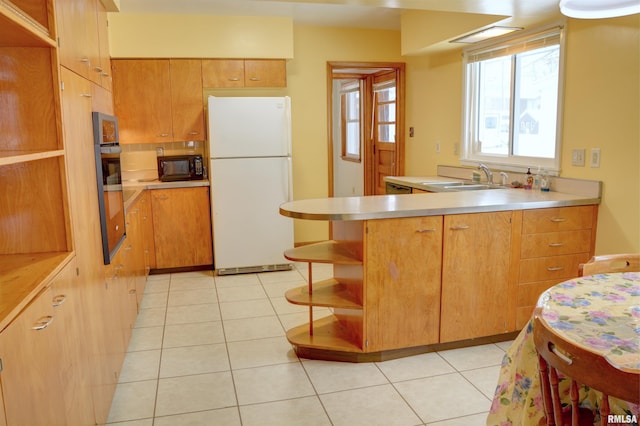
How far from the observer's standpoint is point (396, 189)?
182 inches

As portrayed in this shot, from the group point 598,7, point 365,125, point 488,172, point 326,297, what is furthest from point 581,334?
point 365,125

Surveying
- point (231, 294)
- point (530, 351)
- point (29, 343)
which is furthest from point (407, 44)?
point (29, 343)

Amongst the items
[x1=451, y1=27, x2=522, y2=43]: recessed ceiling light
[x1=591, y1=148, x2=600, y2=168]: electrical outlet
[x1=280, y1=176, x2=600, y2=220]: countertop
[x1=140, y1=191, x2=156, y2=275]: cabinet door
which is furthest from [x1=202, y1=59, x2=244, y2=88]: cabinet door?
[x1=591, y1=148, x2=600, y2=168]: electrical outlet

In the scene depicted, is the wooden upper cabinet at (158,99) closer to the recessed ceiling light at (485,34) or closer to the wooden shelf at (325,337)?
the recessed ceiling light at (485,34)

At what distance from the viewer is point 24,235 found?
1855 mm

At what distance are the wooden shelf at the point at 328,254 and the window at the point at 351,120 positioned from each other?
4031mm

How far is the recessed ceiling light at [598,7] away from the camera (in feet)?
6.51

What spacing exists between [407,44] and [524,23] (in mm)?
1314

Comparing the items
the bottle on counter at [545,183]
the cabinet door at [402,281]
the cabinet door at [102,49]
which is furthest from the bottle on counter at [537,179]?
the cabinet door at [102,49]

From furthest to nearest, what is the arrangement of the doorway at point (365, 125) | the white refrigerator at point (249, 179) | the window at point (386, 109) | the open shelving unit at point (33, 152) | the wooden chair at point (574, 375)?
1. the window at point (386, 109)
2. the doorway at point (365, 125)
3. the white refrigerator at point (249, 179)
4. the open shelving unit at point (33, 152)
5. the wooden chair at point (574, 375)

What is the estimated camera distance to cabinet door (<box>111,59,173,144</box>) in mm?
4648

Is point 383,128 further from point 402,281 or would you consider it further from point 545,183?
point 402,281

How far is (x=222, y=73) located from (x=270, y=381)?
3108 millimetres

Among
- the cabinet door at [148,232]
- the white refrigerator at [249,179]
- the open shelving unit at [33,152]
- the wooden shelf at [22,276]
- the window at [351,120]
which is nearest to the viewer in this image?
the wooden shelf at [22,276]
